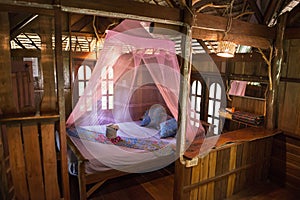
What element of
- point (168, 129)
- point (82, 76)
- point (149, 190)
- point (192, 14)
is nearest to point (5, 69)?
point (192, 14)

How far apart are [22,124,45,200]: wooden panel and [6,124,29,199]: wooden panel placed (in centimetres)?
4

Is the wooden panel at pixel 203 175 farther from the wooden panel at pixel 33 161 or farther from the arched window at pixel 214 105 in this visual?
the arched window at pixel 214 105

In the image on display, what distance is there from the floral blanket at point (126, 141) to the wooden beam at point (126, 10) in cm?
224

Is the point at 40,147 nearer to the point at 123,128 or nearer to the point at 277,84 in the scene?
the point at 123,128

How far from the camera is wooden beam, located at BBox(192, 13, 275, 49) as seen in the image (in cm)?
247

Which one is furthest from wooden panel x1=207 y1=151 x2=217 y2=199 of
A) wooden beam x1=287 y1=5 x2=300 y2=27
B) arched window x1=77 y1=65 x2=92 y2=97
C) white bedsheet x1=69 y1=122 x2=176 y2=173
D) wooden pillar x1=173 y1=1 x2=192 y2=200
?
arched window x1=77 y1=65 x2=92 y2=97

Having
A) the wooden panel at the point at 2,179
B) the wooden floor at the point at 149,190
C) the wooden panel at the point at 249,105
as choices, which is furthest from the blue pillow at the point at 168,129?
the wooden panel at the point at 2,179

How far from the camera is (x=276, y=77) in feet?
11.2

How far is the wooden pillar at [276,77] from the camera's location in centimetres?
323

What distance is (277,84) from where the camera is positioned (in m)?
3.44

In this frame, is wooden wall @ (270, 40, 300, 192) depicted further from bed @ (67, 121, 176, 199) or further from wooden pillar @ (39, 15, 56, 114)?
wooden pillar @ (39, 15, 56, 114)

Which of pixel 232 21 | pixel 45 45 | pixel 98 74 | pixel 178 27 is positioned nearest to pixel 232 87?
pixel 232 21

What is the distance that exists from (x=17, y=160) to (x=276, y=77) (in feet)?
12.0

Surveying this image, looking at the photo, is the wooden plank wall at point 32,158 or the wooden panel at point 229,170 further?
the wooden panel at point 229,170
